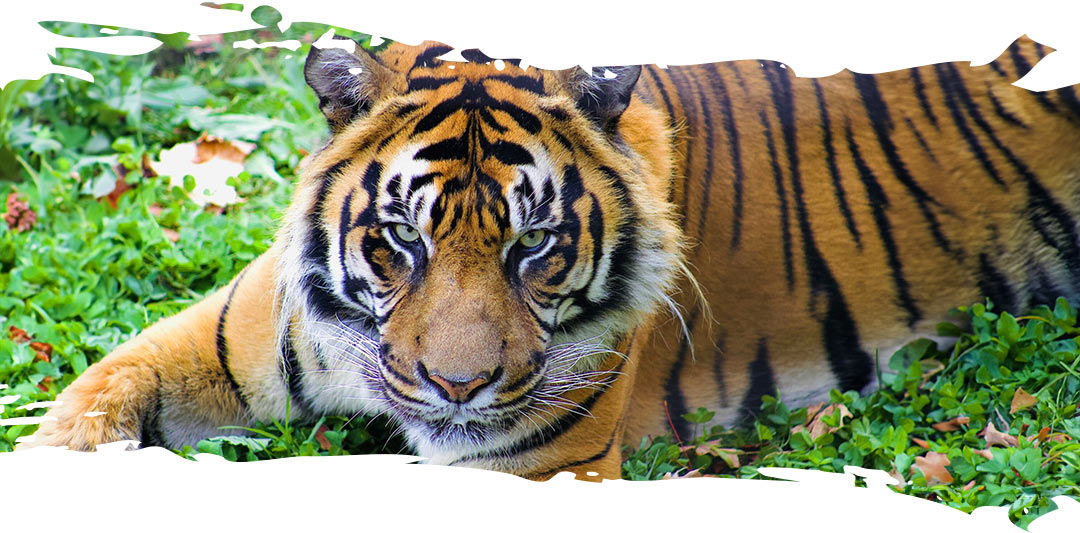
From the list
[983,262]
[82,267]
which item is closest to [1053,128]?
[983,262]

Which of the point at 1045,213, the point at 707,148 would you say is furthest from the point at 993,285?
the point at 707,148

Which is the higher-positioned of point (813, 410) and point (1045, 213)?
point (1045, 213)

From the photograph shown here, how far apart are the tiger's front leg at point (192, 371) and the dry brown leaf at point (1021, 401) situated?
0.95m

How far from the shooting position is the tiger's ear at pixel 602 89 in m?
1.15

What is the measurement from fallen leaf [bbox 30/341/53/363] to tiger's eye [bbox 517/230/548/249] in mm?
812

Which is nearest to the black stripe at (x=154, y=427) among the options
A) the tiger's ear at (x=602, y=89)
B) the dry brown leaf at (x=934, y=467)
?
the tiger's ear at (x=602, y=89)

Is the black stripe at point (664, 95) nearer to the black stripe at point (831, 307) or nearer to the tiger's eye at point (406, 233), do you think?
the black stripe at point (831, 307)

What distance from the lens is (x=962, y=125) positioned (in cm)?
144

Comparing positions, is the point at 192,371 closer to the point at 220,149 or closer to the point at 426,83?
the point at 220,149

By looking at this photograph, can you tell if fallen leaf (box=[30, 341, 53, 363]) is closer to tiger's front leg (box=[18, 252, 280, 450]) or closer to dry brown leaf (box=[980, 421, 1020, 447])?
tiger's front leg (box=[18, 252, 280, 450])

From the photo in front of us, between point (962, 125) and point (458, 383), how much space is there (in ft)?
2.63

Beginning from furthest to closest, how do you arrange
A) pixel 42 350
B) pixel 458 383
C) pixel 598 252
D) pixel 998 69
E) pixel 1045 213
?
pixel 42 350 → pixel 1045 213 → pixel 998 69 → pixel 598 252 → pixel 458 383

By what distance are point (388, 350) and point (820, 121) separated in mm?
636

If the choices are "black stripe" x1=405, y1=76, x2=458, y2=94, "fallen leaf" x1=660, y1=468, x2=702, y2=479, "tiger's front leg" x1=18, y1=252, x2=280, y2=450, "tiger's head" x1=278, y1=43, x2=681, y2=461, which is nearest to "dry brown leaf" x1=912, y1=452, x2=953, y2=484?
"fallen leaf" x1=660, y1=468, x2=702, y2=479
